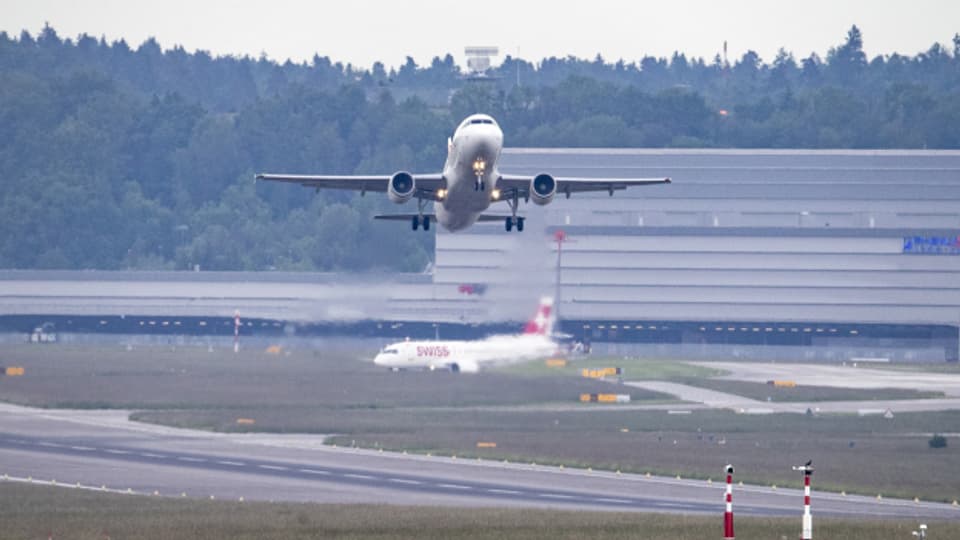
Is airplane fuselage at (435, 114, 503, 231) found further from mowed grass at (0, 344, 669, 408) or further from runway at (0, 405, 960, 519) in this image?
mowed grass at (0, 344, 669, 408)

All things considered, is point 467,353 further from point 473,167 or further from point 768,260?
point 768,260

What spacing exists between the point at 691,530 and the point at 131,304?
121066 mm

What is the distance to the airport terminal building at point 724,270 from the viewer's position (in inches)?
6275

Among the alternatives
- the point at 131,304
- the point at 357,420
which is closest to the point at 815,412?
the point at 357,420

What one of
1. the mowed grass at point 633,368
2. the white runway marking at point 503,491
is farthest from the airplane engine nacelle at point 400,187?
the mowed grass at point 633,368

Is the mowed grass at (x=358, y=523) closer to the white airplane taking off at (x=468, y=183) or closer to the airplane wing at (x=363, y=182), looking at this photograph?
the white airplane taking off at (x=468, y=183)

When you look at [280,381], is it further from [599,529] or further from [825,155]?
[825,155]

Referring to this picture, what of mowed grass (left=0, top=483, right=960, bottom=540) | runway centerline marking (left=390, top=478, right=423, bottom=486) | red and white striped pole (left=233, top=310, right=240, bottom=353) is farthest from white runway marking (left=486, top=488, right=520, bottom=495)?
red and white striped pole (left=233, top=310, right=240, bottom=353)

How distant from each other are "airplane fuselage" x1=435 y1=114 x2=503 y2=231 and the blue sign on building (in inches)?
3844

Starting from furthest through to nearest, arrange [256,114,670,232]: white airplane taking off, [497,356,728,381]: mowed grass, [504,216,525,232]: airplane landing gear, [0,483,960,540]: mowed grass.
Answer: [497,356,728,381]: mowed grass
[504,216,525,232]: airplane landing gear
[256,114,670,232]: white airplane taking off
[0,483,960,540]: mowed grass

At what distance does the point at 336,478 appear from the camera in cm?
6794

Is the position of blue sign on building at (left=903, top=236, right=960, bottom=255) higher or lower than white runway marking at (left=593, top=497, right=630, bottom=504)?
higher

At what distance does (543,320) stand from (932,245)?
69.0m

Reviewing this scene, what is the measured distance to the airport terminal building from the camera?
159 meters
